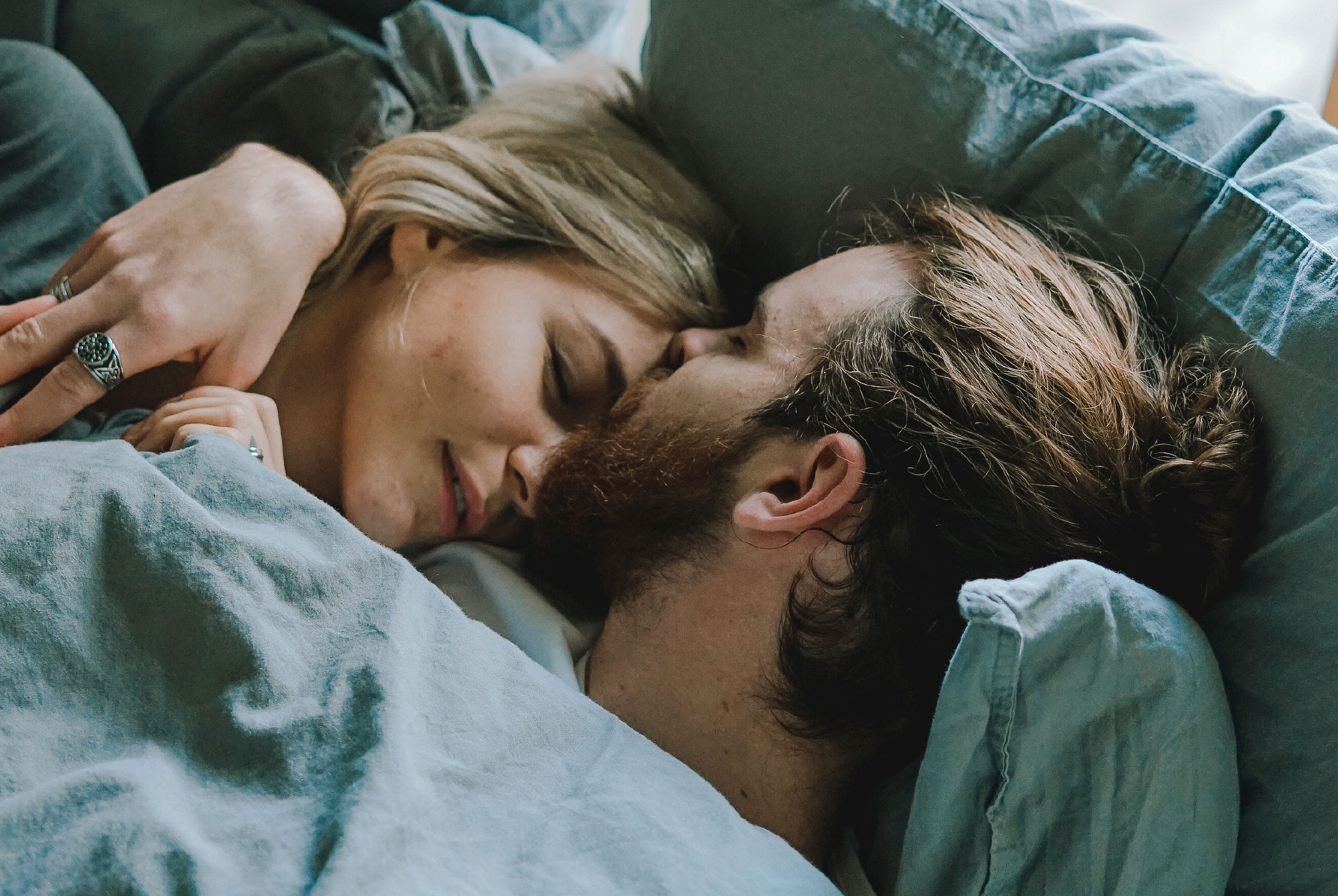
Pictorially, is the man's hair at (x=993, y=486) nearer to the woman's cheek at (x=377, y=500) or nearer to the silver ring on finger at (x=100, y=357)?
the woman's cheek at (x=377, y=500)

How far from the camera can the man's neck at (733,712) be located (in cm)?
81

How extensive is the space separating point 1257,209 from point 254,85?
4.09 feet

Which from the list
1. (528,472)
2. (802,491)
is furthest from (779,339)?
(528,472)

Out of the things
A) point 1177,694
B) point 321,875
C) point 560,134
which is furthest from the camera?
point 560,134

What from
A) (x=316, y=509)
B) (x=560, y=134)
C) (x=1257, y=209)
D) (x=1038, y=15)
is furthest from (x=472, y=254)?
(x=1257, y=209)

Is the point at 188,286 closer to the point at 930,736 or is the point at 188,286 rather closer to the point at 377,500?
the point at 377,500

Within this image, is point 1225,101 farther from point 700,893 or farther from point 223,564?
point 223,564

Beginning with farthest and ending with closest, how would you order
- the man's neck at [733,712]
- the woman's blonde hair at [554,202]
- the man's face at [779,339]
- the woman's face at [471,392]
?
the woman's blonde hair at [554,202]
the woman's face at [471,392]
the man's face at [779,339]
the man's neck at [733,712]

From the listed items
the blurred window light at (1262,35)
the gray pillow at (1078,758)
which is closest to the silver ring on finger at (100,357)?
the gray pillow at (1078,758)

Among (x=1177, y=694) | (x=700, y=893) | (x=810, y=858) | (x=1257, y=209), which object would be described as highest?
(x=1257, y=209)

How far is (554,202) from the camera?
45.1 inches

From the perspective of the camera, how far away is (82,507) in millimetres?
682

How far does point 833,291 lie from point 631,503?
28 cm

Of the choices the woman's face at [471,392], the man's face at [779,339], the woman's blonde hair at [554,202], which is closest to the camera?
the man's face at [779,339]
